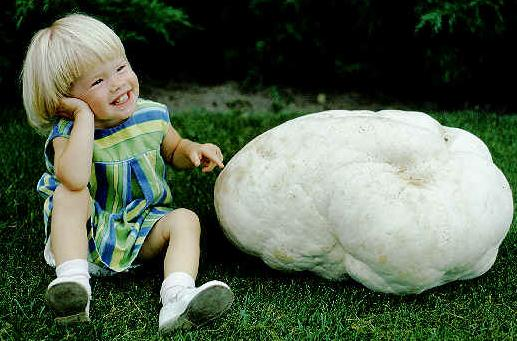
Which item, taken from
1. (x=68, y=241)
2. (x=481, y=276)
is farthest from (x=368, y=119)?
(x=68, y=241)

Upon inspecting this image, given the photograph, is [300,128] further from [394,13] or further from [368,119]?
[394,13]

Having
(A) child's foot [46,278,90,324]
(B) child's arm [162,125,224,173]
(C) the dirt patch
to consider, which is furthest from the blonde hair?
(C) the dirt patch

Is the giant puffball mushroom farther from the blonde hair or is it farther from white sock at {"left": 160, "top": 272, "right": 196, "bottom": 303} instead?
the blonde hair

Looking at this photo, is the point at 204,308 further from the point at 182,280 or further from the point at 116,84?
the point at 116,84

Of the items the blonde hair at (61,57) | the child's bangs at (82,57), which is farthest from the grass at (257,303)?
the child's bangs at (82,57)

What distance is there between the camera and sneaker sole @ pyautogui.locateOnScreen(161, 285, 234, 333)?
2.73 m

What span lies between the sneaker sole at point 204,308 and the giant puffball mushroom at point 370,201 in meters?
0.43

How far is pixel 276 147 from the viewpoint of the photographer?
3195 mm

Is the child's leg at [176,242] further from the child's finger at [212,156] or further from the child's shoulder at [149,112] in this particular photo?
the child's shoulder at [149,112]

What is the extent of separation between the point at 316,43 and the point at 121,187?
305 cm

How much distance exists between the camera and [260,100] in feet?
20.4

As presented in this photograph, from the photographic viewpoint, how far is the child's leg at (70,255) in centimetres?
275

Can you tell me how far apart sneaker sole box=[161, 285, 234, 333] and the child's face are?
95cm

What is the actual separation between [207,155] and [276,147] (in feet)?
1.16
